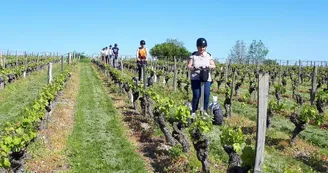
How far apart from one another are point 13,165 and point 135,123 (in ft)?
16.2

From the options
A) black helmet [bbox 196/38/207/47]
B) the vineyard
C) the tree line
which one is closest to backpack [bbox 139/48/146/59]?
the vineyard

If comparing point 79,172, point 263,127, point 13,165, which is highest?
point 263,127

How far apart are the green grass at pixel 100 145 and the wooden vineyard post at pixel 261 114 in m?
2.69

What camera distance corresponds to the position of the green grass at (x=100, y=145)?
6.52 metres

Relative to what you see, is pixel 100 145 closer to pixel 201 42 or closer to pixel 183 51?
pixel 201 42

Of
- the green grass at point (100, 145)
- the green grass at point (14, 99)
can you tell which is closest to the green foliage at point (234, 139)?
the green grass at point (100, 145)

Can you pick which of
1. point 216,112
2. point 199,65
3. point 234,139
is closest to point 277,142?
point 216,112

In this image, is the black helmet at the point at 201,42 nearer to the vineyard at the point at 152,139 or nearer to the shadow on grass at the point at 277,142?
the vineyard at the point at 152,139

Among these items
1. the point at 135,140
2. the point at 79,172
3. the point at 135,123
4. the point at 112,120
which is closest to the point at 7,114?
the point at 112,120

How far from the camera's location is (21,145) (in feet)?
16.8

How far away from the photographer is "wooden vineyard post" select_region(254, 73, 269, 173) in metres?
3.90

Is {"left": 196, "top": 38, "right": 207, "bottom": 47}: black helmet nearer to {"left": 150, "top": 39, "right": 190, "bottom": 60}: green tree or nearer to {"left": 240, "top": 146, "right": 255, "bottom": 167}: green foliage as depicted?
{"left": 240, "top": 146, "right": 255, "bottom": 167}: green foliage

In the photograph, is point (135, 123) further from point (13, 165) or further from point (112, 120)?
point (13, 165)

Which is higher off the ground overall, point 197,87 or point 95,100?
point 197,87
